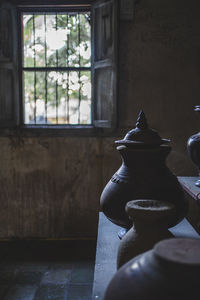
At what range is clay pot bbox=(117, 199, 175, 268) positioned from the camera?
1.28m

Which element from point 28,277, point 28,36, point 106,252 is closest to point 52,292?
point 28,277

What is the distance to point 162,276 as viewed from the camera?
2.74 ft

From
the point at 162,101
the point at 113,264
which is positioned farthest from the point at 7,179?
the point at 113,264

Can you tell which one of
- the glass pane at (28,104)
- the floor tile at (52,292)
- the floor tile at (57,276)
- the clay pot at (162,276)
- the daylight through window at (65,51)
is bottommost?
the floor tile at (57,276)

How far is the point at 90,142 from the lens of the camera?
3.95m

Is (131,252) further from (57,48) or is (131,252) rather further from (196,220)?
(57,48)

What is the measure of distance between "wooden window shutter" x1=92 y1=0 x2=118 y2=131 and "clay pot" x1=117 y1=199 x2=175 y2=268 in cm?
246

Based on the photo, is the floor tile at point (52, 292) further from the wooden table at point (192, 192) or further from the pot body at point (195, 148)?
the pot body at point (195, 148)

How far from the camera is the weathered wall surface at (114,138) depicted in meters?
3.78

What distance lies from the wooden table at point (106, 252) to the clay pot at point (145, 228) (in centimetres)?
19

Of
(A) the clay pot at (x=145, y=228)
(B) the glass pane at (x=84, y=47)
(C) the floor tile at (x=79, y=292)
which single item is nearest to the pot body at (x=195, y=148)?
(A) the clay pot at (x=145, y=228)

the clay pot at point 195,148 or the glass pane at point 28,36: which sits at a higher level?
the glass pane at point 28,36

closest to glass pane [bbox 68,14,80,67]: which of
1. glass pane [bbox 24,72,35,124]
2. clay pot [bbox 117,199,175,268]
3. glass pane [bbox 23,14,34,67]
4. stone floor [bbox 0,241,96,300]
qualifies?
glass pane [bbox 23,14,34,67]

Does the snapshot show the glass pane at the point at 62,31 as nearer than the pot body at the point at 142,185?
No
